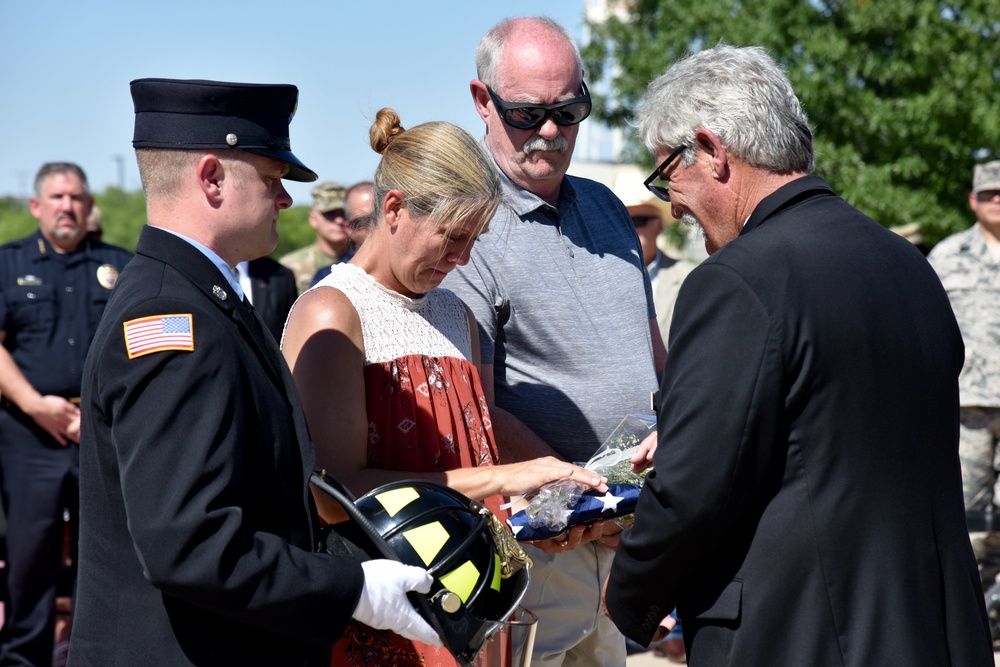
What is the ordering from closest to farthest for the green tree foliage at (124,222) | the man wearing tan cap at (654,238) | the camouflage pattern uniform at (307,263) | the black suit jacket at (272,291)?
the black suit jacket at (272,291), the man wearing tan cap at (654,238), the camouflage pattern uniform at (307,263), the green tree foliage at (124,222)

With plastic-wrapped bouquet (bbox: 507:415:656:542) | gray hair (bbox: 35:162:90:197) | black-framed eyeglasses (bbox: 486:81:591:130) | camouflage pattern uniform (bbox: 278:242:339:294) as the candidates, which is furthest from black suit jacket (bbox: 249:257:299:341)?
plastic-wrapped bouquet (bbox: 507:415:656:542)

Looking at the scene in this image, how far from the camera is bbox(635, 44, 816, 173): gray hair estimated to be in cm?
233

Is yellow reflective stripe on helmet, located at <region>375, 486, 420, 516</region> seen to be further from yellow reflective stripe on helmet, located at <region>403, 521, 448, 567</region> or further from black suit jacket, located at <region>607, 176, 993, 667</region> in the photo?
black suit jacket, located at <region>607, 176, 993, 667</region>

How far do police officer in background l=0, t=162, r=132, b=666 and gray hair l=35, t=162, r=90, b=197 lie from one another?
0.65 feet

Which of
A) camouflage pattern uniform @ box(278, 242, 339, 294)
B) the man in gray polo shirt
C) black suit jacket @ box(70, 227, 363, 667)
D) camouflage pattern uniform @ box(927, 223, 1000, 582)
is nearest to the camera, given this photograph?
black suit jacket @ box(70, 227, 363, 667)

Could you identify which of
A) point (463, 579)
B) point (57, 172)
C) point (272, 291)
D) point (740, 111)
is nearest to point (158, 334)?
point (463, 579)

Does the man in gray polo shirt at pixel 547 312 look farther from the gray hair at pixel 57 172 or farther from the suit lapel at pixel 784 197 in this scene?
the gray hair at pixel 57 172

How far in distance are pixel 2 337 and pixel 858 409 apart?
483 cm

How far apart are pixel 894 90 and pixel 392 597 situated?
13159mm

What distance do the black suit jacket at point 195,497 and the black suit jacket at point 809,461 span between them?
724mm

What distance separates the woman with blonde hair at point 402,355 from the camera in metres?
2.50

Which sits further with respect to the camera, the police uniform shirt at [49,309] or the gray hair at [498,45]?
the police uniform shirt at [49,309]

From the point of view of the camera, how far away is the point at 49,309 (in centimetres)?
567

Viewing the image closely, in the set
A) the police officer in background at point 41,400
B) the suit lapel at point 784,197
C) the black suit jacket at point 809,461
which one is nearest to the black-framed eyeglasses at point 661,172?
the suit lapel at point 784,197
